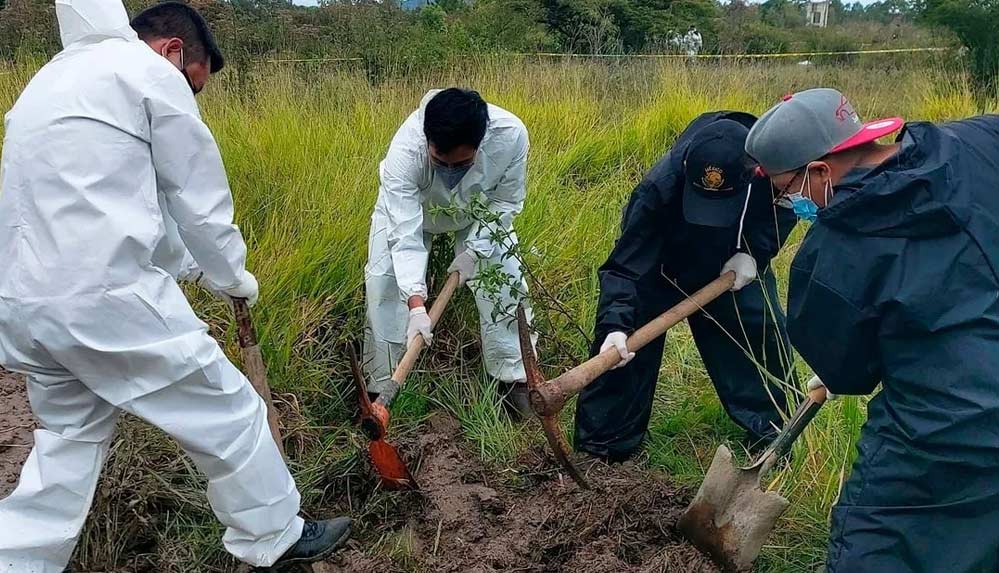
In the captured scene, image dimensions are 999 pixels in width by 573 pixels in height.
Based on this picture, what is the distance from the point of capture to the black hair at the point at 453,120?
3084mm

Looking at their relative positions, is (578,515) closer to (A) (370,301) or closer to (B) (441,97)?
(A) (370,301)

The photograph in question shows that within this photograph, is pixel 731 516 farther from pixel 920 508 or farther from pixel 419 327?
pixel 419 327

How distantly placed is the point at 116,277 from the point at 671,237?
6.34ft

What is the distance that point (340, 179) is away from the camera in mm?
4266

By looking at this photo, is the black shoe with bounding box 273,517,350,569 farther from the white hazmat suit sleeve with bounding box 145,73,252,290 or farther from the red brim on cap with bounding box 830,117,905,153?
the red brim on cap with bounding box 830,117,905,153

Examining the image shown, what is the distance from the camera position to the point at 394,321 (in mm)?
3611

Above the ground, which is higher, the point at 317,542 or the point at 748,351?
the point at 748,351

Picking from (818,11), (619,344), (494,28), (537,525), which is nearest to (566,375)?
Answer: (619,344)

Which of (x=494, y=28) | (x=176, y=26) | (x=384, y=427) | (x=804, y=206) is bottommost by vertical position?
(x=384, y=427)

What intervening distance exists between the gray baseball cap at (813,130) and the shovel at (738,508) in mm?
855

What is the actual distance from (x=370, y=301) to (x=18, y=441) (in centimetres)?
146

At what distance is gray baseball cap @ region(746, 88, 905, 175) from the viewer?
1.98m

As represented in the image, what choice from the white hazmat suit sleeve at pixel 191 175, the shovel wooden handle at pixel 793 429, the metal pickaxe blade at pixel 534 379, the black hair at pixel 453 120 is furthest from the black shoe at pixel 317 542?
the black hair at pixel 453 120

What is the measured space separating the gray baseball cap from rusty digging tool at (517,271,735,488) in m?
Answer: 0.94
